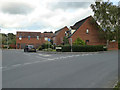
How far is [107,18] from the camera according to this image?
31.1 meters

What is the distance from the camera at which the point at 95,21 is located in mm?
34312

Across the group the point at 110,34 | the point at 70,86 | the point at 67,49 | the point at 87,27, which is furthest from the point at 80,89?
the point at 87,27

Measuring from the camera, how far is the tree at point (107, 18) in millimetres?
30716

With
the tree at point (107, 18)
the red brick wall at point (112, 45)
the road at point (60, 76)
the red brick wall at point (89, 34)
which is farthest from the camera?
the red brick wall at point (112, 45)

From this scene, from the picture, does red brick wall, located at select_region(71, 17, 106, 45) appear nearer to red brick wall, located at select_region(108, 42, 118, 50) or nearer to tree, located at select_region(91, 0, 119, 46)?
red brick wall, located at select_region(108, 42, 118, 50)

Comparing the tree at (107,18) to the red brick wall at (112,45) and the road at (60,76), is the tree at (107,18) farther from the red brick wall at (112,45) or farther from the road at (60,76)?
the road at (60,76)

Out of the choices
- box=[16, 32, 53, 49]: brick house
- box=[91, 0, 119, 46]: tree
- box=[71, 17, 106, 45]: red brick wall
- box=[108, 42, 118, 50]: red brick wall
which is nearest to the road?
box=[91, 0, 119, 46]: tree

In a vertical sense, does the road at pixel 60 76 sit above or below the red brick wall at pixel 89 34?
below

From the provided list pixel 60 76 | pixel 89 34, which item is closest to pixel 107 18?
pixel 89 34

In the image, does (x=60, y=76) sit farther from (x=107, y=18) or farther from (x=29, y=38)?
(x=29, y=38)

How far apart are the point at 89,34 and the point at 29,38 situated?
2950cm

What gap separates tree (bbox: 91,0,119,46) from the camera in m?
30.7

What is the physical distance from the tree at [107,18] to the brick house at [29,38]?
102 ft

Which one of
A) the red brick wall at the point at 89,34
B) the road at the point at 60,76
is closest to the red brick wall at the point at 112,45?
the red brick wall at the point at 89,34
